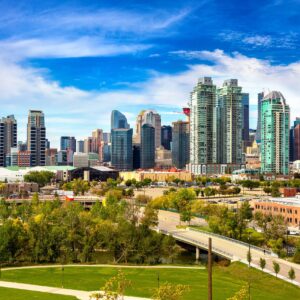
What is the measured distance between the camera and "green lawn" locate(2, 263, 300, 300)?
117 ft

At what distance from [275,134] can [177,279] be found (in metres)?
146

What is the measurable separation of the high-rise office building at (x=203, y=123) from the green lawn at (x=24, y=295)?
159m

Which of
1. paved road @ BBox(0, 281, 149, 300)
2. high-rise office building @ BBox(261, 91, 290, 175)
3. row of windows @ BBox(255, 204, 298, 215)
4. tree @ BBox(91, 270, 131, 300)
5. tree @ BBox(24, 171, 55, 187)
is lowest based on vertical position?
paved road @ BBox(0, 281, 149, 300)

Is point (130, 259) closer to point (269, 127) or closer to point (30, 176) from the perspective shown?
point (30, 176)

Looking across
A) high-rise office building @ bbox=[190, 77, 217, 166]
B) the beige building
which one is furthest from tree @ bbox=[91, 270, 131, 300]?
high-rise office building @ bbox=[190, 77, 217, 166]

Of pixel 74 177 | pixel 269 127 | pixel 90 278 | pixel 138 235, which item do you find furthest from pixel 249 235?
pixel 269 127

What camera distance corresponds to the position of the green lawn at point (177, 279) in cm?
3575

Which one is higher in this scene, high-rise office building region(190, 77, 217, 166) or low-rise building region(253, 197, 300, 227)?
high-rise office building region(190, 77, 217, 166)

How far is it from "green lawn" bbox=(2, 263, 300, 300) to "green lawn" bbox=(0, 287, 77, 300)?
2.85 metres

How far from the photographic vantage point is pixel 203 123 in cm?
19275

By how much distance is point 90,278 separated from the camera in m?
40.8

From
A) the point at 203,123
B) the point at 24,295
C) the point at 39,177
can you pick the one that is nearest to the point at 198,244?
the point at 24,295

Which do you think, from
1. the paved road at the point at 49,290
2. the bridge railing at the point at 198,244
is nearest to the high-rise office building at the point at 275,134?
the bridge railing at the point at 198,244

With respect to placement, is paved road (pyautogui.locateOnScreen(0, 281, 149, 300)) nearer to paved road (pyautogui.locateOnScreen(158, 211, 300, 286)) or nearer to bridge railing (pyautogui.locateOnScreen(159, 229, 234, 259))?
paved road (pyautogui.locateOnScreen(158, 211, 300, 286))
